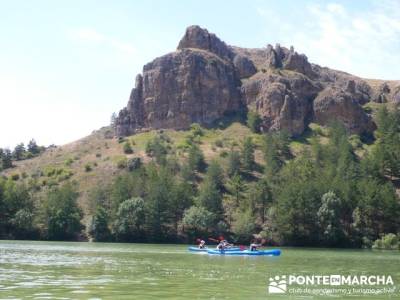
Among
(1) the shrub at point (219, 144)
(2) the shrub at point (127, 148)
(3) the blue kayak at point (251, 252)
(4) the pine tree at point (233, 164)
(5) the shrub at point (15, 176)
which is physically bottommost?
(3) the blue kayak at point (251, 252)

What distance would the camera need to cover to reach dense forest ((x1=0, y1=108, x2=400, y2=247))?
406 feet

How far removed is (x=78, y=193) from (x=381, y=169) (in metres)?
78.5

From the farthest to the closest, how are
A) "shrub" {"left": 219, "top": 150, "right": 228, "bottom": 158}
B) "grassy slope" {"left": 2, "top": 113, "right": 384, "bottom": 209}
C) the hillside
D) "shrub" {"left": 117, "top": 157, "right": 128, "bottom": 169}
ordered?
"shrub" {"left": 219, "top": 150, "right": 228, "bottom": 158} < "shrub" {"left": 117, "top": 157, "right": 128, "bottom": 169} < "grassy slope" {"left": 2, "top": 113, "right": 384, "bottom": 209} < the hillside

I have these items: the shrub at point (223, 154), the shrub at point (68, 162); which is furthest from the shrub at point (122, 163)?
the shrub at point (223, 154)

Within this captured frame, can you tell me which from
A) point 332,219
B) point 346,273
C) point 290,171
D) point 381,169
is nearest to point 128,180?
point 290,171

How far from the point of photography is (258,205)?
456 feet

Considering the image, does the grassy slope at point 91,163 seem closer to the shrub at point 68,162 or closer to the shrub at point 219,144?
the shrub at point 68,162

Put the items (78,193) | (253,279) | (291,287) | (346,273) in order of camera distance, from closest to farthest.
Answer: (291,287) → (253,279) → (346,273) → (78,193)

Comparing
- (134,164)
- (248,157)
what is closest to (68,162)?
(134,164)

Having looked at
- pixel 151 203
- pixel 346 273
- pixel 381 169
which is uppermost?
pixel 381 169

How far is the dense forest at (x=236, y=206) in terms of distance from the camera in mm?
123688

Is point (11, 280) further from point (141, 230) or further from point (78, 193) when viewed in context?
point (78, 193)

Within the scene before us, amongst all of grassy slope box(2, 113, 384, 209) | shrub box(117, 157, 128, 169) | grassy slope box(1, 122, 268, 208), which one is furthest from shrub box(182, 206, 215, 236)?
shrub box(117, 157, 128, 169)

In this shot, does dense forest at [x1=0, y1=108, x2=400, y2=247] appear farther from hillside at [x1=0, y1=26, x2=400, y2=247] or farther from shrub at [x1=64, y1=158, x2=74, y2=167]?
shrub at [x1=64, y1=158, x2=74, y2=167]
